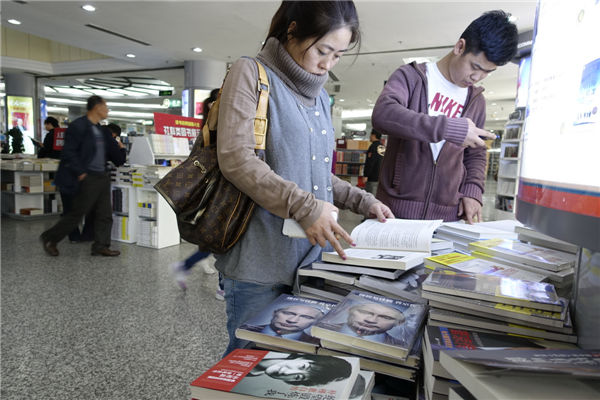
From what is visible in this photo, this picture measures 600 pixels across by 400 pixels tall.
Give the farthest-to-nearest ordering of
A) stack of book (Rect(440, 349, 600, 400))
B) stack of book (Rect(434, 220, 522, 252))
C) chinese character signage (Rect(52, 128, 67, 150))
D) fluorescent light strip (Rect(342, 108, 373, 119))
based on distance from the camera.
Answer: fluorescent light strip (Rect(342, 108, 373, 119))
chinese character signage (Rect(52, 128, 67, 150))
stack of book (Rect(434, 220, 522, 252))
stack of book (Rect(440, 349, 600, 400))

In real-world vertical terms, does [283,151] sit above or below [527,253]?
above

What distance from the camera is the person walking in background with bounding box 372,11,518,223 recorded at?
1.29 m

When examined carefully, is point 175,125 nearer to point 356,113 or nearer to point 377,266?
point 377,266

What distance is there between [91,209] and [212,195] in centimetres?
405

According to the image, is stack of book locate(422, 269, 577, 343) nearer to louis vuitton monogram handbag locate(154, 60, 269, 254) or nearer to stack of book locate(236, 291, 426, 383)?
stack of book locate(236, 291, 426, 383)

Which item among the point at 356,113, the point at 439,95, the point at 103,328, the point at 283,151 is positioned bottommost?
the point at 103,328

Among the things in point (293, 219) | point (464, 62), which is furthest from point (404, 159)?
point (293, 219)

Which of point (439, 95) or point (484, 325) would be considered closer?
point (484, 325)

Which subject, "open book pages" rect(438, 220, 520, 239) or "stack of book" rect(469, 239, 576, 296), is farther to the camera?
"open book pages" rect(438, 220, 520, 239)

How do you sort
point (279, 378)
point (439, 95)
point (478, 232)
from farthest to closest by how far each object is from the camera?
point (439, 95)
point (478, 232)
point (279, 378)

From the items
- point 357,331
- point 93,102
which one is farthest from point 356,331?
point 93,102

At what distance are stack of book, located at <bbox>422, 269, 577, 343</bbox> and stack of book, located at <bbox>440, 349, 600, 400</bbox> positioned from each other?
0.49 ft

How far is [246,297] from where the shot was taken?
95 centimetres

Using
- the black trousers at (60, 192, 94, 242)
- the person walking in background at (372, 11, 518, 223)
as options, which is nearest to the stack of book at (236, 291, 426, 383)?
the person walking in background at (372, 11, 518, 223)
